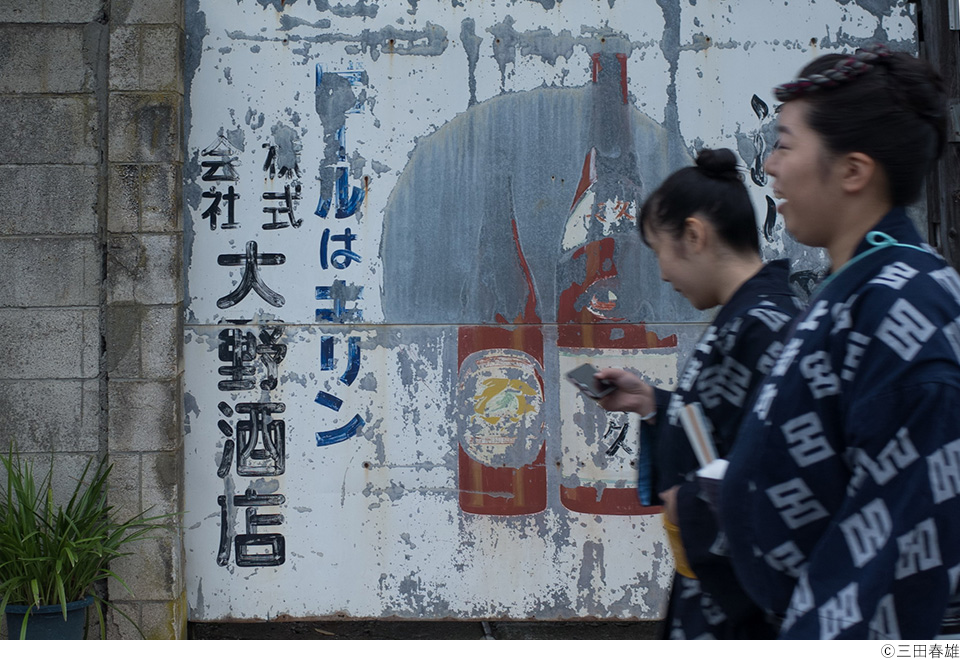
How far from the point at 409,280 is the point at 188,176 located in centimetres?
100

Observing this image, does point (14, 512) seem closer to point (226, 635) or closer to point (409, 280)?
point (226, 635)

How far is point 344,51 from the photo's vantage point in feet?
12.0

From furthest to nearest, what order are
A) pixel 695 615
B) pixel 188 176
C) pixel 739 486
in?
pixel 188 176 → pixel 695 615 → pixel 739 486

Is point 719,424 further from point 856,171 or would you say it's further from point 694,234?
point 856,171

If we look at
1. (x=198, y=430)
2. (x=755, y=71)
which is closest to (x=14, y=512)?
(x=198, y=430)

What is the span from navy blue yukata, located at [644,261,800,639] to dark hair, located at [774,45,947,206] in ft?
1.67

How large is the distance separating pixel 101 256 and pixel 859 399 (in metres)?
3.19

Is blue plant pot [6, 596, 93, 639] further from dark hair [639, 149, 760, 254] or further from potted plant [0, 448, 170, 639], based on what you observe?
dark hair [639, 149, 760, 254]

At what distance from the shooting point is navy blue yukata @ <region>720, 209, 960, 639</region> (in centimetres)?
98

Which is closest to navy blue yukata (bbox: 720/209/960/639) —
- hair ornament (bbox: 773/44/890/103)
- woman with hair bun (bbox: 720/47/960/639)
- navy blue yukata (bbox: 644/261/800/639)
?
woman with hair bun (bbox: 720/47/960/639)

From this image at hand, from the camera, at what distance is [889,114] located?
3.73 ft

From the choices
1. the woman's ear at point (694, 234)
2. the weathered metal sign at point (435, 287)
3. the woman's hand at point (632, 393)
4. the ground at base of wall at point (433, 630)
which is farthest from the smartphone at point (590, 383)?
the ground at base of wall at point (433, 630)

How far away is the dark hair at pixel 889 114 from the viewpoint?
1.14m

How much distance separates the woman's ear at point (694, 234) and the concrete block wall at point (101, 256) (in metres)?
2.27
